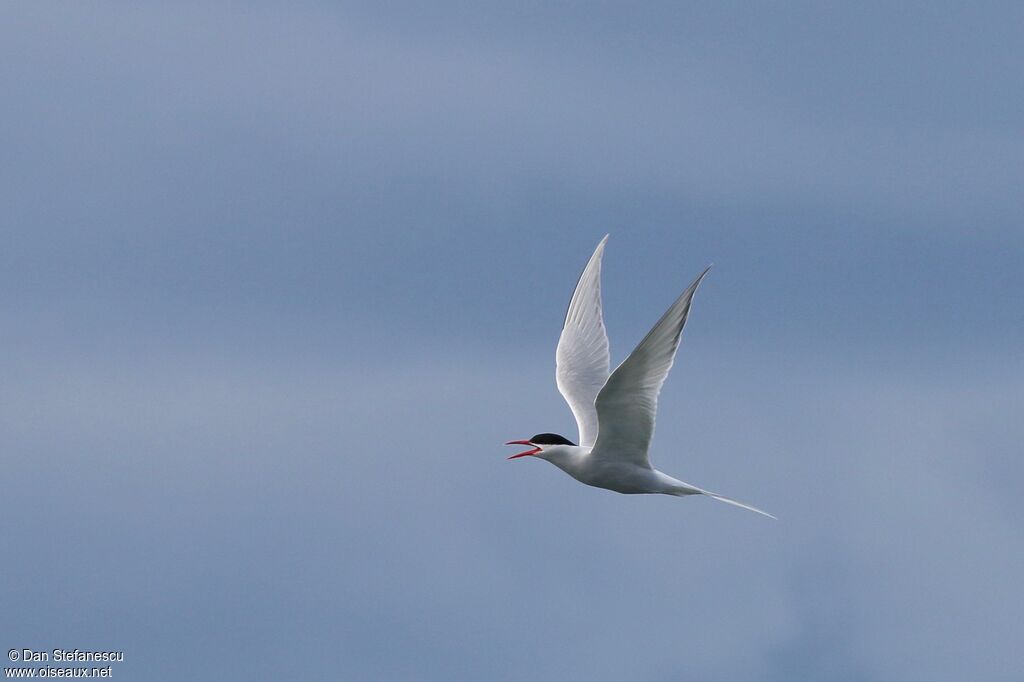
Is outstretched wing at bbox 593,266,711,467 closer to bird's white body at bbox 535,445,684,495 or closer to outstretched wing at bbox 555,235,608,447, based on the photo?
bird's white body at bbox 535,445,684,495

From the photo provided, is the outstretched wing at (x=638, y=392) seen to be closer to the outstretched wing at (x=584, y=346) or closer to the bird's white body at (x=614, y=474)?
the bird's white body at (x=614, y=474)

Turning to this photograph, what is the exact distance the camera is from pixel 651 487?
66.2 ft

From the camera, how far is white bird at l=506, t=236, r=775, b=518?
17844 millimetres

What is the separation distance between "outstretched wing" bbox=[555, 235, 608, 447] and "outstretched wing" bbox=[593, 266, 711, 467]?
3191mm

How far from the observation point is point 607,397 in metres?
18.8

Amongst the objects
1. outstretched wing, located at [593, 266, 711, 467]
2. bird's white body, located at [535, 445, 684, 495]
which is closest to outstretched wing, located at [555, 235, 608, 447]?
bird's white body, located at [535, 445, 684, 495]

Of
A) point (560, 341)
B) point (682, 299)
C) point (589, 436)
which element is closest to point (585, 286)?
point (560, 341)

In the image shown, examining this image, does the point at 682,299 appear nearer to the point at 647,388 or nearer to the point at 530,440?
the point at 647,388

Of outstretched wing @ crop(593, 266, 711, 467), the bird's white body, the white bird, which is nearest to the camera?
outstretched wing @ crop(593, 266, 711, 467)

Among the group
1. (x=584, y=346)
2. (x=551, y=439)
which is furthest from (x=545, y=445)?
(x=584, y=346)

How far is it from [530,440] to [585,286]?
359 centimetres

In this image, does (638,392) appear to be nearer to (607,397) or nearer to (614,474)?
(607,397)

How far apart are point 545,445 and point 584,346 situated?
3.03 meters

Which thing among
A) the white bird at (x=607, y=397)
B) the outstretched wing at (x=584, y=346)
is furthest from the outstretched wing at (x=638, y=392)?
the outstretched wing at (x=584, y=346)
